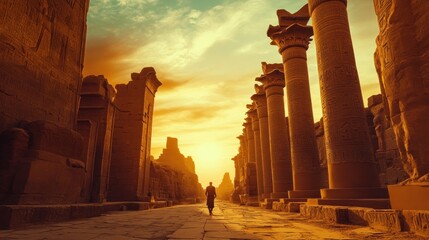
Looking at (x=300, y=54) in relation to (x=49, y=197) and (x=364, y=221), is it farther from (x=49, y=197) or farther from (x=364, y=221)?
(x=49, y=197)

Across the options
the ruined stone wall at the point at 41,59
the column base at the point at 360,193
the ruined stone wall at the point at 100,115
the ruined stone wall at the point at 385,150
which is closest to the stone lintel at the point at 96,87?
the ruined stone wall at the point at 100,115

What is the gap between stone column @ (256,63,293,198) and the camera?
542 inches

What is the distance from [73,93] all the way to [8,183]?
3.76m

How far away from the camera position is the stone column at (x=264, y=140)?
16.6 m

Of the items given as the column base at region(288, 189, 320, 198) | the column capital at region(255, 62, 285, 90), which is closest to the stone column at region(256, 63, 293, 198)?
the column capital at region(255, 62, 285, 90)

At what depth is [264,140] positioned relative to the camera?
17641mm

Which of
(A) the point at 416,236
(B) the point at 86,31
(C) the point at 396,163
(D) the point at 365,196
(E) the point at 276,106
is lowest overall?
(A) the point at 416,236

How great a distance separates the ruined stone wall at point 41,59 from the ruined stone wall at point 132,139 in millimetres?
6519

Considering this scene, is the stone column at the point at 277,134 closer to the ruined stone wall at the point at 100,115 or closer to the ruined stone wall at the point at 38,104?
the ruined stone wall at the point at 100,115

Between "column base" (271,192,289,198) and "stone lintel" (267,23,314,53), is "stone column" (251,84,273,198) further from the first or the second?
"stone lintel" (267,23,314,53)

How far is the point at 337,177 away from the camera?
6688 millimetres

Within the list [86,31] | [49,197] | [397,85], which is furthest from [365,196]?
[86,31]

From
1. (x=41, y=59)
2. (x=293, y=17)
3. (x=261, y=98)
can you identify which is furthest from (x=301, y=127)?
(x=41, y=59)

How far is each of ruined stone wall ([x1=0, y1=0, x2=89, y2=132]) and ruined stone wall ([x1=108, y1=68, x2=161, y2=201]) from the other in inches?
257
